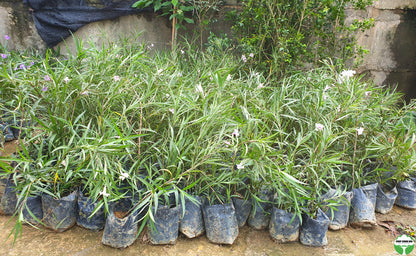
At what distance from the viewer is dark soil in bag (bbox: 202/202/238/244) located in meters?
1.86

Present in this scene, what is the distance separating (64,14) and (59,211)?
2736 mm

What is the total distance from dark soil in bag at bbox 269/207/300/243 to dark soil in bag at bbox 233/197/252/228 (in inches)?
6.3

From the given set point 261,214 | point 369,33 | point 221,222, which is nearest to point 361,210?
point 261,214

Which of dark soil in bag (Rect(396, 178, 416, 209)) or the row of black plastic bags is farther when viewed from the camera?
dark soil in bag (Rect(396, 178, 416, 209))

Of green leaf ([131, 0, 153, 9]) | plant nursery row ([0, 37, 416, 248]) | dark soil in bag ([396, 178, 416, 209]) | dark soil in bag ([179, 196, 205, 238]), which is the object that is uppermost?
green leaf ([131, 0, 153, 9])

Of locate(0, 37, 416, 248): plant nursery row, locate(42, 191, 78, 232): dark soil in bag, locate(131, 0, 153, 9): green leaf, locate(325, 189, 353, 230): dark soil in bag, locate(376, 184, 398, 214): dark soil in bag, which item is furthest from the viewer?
locate(131, 0, 153, 9): green leaf

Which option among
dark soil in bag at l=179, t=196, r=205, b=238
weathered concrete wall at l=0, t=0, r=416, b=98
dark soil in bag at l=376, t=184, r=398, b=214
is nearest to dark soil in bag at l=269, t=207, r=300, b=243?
dark soil in bag at l=179, t=196, r=205, b=238

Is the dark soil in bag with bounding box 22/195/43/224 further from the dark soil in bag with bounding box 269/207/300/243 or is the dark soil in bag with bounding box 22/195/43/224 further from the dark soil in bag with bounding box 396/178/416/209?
the dark soil in bag with bounding box 396/178/416/209

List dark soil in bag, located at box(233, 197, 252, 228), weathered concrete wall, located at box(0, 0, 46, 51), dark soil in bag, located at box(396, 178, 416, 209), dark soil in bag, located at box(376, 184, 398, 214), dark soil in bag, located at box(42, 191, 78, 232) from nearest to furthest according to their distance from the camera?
dark soil in bag, located at box(42, 191, 78, 232)
dark soil in bag, located at box(233, 197, 252, 228)
dark soil in bag, located at box(376, 184, 398, 214)
dark soil in bag, located at box(396, 178, 416, 209)
weathered concrete wall, located at box(0, 0, 46, 51)

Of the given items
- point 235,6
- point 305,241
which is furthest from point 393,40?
point 305,241

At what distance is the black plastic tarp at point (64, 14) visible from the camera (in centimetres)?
363

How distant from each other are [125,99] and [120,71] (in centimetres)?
38

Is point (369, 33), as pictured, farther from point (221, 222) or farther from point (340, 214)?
point (221, 222)

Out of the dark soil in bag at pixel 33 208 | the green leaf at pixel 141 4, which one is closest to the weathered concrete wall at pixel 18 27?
the green leaf at pixel 141 4
